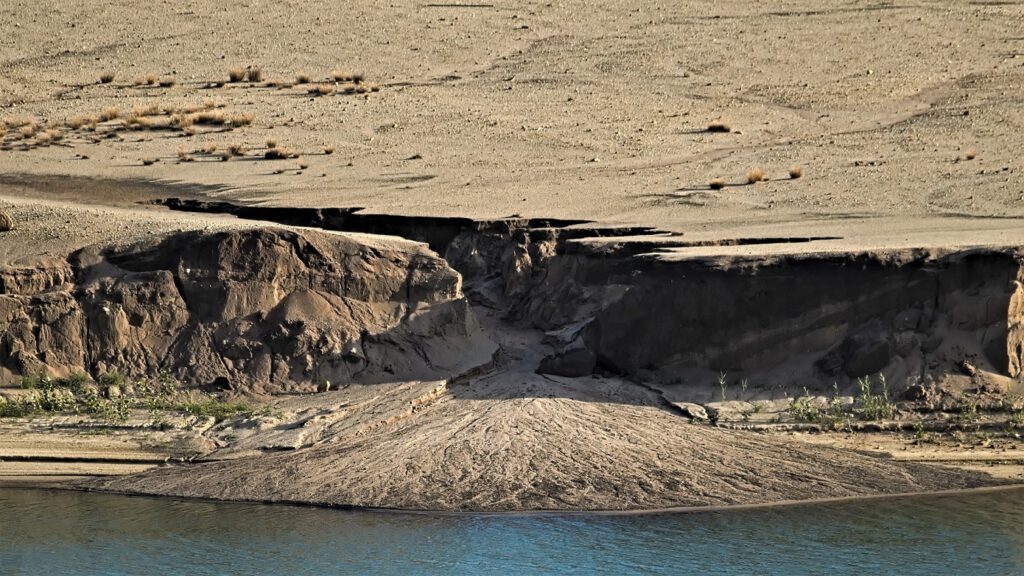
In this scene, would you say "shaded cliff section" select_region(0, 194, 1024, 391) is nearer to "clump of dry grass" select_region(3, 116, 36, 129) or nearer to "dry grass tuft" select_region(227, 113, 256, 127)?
"dry grass tuft" select_region(227, 113, 256, 127)

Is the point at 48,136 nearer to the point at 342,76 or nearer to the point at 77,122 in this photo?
the point at 77,122

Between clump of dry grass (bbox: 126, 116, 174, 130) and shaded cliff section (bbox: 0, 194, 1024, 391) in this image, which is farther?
clump of dry grass (bbox: 126, 116, 174, 130)

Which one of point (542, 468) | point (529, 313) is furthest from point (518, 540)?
point (529, 313)

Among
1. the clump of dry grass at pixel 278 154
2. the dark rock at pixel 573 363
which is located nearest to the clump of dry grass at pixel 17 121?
the clump of dry grass at pixel 278 154

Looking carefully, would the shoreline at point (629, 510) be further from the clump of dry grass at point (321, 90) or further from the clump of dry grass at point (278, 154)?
the clump of dry grass at point (321, 90)

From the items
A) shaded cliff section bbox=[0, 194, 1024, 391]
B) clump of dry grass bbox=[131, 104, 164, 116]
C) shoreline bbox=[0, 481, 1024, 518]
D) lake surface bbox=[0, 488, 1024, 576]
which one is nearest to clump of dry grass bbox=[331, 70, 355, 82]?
clump of dry grass bbox=[131, 104, 164, 116]

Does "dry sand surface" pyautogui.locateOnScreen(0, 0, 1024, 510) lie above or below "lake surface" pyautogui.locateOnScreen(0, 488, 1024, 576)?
above

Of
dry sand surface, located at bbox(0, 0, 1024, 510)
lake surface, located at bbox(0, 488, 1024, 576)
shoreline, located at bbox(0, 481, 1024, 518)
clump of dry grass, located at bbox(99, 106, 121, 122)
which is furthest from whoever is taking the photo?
clump of dry grass, located at bbox(99, 106, 121, 122)
